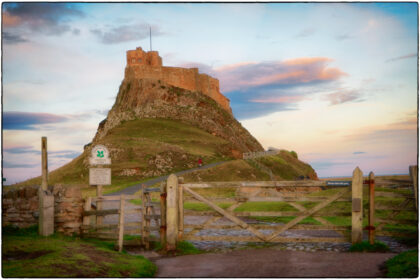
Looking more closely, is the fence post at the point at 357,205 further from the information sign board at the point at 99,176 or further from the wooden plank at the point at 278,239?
the information sign board at the point at 99,176

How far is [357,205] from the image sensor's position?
12.4m

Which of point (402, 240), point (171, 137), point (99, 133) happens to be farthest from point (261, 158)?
point (402, 240)

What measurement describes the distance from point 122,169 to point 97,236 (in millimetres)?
49231

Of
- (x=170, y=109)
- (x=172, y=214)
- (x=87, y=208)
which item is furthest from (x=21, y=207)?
(x=170, y=109)

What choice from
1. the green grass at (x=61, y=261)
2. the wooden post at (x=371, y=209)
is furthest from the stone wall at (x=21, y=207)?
the wooden post at (x=371, y=209)

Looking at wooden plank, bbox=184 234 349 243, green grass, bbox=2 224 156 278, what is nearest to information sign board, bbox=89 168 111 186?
green grass, bbox=2 224 156 278

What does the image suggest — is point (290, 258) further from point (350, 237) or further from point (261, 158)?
point (261, 158)

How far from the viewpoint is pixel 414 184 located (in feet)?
43.7

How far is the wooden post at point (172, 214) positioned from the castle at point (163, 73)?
115060mm

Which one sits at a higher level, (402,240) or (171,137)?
(171,137)

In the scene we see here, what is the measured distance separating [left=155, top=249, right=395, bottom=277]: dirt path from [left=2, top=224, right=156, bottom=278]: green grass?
2.43ft

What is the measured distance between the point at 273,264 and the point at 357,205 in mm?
3348

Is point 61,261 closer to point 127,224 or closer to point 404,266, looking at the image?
point 127,224

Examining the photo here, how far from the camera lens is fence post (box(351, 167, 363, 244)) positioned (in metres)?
12.4
